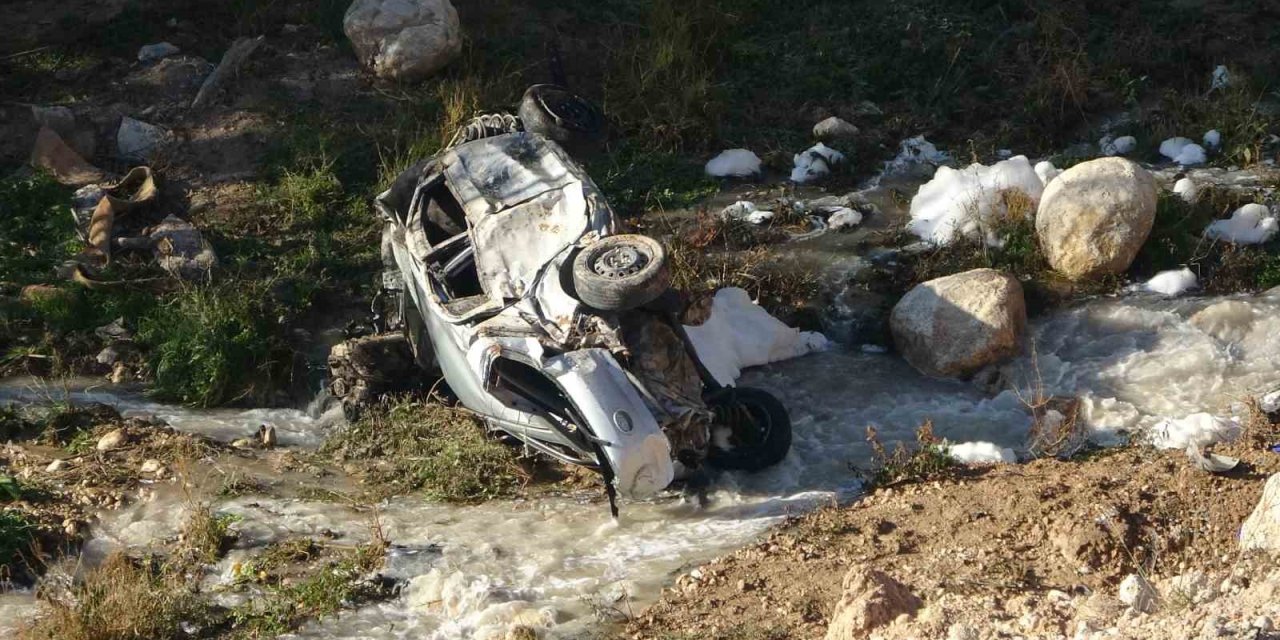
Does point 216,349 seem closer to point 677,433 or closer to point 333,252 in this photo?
point 333,252

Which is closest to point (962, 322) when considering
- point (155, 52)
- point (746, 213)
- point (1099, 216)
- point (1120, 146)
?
point (1099, 216)

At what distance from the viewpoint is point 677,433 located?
792 cm

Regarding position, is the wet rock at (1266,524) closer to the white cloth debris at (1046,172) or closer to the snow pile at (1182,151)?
the white cloth debris at (1046,172)

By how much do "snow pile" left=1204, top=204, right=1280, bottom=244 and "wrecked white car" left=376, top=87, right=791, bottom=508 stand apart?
14.0ft

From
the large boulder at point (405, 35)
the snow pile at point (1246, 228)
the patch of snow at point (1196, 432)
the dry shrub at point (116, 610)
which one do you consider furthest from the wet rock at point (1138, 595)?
the large boulder at point (405, 35)

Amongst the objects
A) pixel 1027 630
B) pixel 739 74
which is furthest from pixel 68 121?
pixel 1027 630

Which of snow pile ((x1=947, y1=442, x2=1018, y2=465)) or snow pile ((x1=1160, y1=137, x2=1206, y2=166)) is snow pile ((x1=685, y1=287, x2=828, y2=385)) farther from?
snow pile ((x1=1160, y1=137, x2=1206, y2=166))

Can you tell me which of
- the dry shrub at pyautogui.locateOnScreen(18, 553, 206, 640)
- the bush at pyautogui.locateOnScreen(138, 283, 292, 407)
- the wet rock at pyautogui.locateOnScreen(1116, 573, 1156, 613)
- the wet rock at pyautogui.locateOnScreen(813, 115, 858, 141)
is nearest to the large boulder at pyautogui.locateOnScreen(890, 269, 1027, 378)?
the wet rock at pyautogui.locateOnScreen(813, 115, 858, 141)

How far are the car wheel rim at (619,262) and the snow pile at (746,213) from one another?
3.71 metres

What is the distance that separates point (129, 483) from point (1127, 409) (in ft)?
20.5

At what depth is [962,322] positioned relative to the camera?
9703 millimetres

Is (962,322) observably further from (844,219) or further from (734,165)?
(734,165)

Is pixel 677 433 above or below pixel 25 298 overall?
above

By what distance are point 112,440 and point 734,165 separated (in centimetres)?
575
